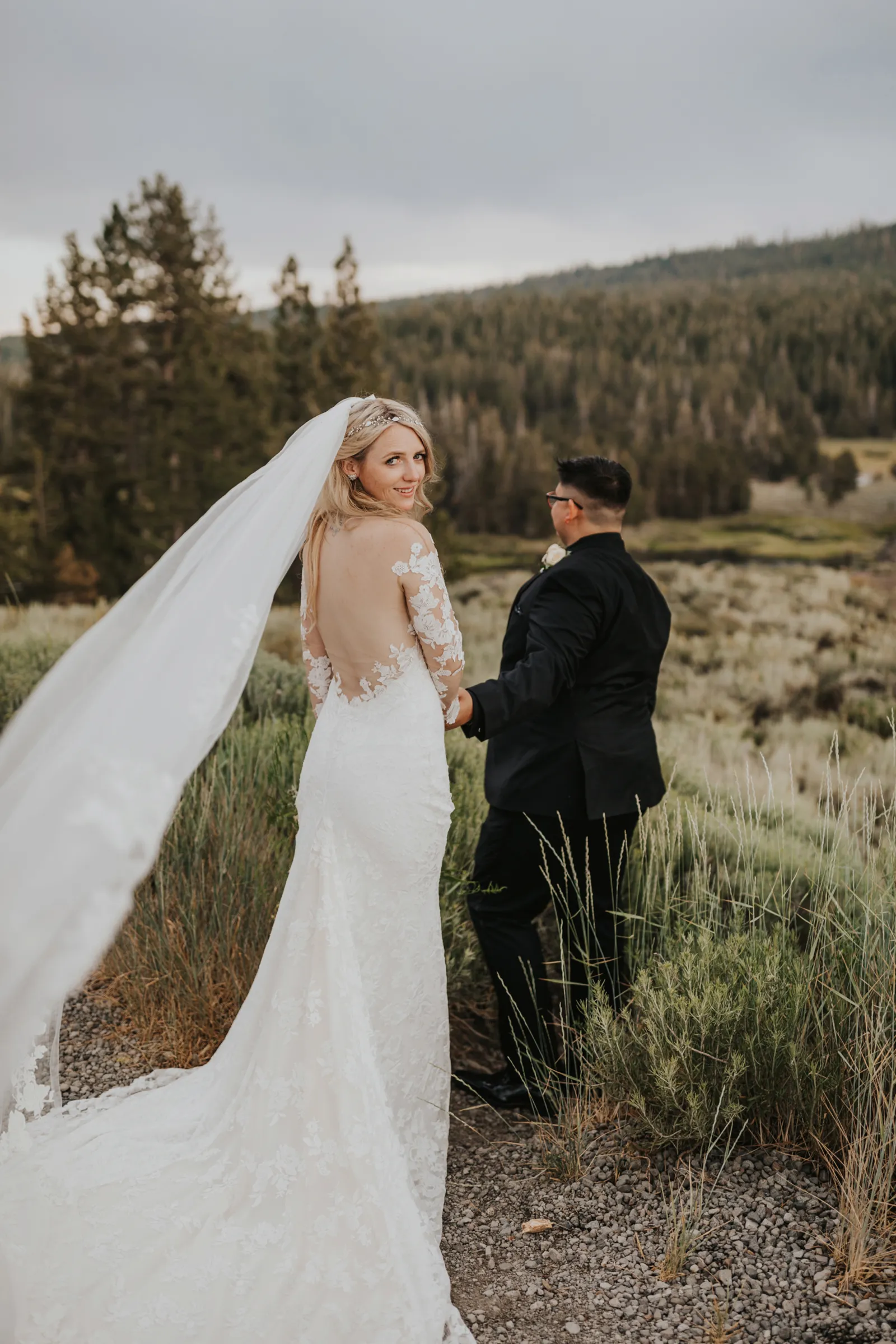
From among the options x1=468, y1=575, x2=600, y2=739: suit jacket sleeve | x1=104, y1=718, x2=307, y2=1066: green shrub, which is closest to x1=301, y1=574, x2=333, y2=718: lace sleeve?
x1=468, y1=575, x2=600, y2=739: suit jacket sleeve

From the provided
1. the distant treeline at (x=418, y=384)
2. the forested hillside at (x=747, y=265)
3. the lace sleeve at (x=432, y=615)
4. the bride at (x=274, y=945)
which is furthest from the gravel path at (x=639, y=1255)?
the forested hillside at (x=747, y=265)

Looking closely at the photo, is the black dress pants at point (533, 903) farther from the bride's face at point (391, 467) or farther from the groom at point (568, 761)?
the bride's face at point (391, 467)

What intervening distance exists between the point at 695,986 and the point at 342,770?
137cm

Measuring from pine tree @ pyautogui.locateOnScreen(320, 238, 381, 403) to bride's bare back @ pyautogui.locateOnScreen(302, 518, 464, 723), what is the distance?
21.4m

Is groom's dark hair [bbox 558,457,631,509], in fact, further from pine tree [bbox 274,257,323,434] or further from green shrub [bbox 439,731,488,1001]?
pine tree [bbox 274,257,323,434]

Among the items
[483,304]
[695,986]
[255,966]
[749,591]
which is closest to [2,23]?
[255,966]

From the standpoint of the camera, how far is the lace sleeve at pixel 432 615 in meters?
2.78

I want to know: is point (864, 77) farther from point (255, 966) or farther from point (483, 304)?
point (483, 304)

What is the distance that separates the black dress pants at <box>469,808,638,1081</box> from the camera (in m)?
3.67

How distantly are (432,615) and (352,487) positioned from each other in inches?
18.3

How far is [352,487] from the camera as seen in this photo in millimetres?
2922

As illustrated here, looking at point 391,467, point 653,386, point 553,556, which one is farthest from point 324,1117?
point 653,386

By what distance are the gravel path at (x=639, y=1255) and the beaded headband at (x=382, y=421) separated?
2399mm

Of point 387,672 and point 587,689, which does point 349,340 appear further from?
point 387,672
